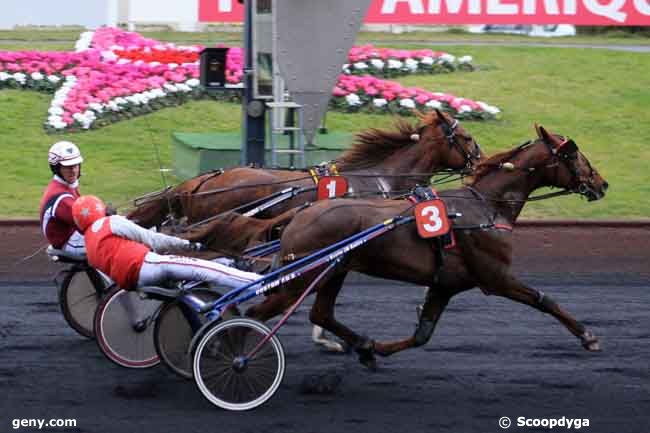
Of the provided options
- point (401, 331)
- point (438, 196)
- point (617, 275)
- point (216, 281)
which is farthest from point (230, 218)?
point (617, 275)

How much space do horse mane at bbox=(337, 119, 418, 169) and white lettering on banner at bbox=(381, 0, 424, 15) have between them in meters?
8.08

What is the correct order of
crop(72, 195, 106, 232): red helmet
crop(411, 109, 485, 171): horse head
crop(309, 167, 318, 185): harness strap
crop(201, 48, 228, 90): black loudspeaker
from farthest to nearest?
crop(201, 48, 228, 90): black loudspeaker, crop(411, 109, 485, 171): horse head, crop(309, 167, 318, 185): harness strap, crop(72, 195, 106, 232): red helmet

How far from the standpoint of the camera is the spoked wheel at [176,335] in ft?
22.9

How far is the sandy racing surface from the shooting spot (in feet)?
21.0

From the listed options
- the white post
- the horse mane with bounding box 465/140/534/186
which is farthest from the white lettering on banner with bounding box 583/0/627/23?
the horse mane with bounding box 465/140/534/186

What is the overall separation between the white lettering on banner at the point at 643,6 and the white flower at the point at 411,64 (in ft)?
11.3

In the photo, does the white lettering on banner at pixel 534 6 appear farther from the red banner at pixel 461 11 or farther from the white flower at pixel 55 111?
the white flower at pixel 55 111

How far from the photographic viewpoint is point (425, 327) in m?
7.36

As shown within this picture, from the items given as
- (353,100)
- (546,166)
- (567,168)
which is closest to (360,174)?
(546,166)

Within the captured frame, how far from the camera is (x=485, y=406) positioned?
264 inches

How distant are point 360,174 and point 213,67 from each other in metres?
2.97

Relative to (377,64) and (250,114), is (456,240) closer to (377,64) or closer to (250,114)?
(250,114)

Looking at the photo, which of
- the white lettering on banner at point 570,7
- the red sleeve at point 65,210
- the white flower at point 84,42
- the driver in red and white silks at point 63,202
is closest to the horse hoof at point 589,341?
the driver in red and white silks at point 63,202

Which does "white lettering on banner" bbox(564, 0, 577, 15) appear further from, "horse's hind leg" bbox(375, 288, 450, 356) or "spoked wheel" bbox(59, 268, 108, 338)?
"spoked wheel" bbox(59, 268, 108, 338)
